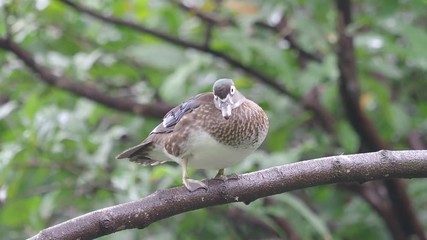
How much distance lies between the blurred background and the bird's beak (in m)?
0.71

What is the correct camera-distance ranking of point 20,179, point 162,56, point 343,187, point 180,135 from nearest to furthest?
1. point 180,135
2. point 20,179
3. point 162,56
4. point 343,187

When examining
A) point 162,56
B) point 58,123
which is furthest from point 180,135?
point 162,56

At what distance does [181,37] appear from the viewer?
3.67 metres

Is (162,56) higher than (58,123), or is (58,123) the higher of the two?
(162,56)

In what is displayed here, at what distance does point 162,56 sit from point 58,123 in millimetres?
567

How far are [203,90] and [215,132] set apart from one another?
4.25ft

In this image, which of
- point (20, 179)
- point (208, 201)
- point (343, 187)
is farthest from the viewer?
point (343, 187)

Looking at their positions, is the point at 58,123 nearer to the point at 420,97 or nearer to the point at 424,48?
the point at 424,48

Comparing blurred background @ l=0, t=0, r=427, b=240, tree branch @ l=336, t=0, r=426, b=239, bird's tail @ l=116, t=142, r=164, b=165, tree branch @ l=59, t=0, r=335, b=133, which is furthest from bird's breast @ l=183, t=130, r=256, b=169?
tree branch @ l=59, t=0, r=335, b=133

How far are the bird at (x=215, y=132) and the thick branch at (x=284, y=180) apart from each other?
0.16m

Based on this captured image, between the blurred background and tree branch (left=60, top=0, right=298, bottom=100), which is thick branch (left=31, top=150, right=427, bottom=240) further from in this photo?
tree branch (left=60, top=0, right=298, bottom=100)

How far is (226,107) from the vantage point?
208 centimetres

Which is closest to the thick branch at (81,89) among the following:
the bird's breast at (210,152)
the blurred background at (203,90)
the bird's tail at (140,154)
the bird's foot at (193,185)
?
the blurred background at (203,90)

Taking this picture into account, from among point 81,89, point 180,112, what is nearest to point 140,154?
point 180,112
